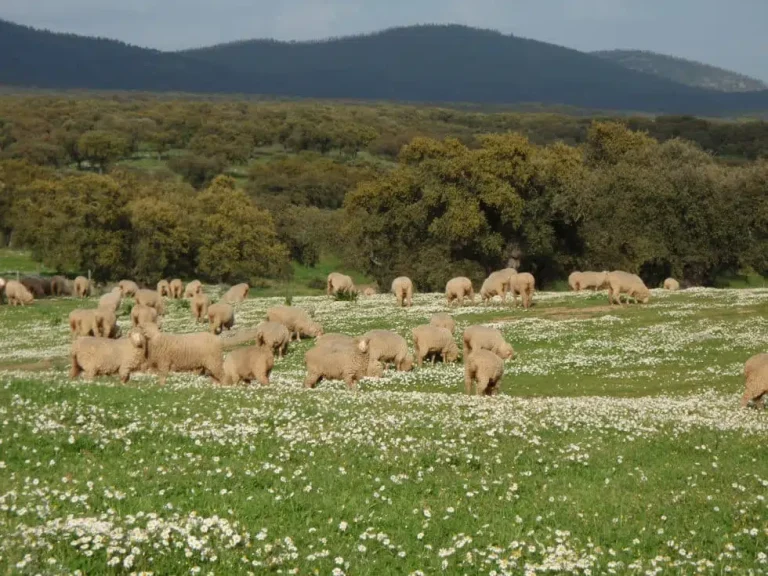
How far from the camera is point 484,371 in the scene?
88.3ft

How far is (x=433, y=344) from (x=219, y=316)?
13084 millimetres

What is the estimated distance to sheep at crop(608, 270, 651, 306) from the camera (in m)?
Answer: 49.1

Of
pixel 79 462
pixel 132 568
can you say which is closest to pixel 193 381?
pixel 79 462

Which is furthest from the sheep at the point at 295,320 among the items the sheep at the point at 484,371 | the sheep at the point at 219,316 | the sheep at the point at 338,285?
the sheep at the point at 338,285

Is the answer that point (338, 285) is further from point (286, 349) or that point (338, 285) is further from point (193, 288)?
point (286, 349)

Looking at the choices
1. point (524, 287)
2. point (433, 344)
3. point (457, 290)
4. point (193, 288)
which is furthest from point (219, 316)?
point (193, 288)

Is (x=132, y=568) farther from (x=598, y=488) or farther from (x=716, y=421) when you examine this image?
(x=716, y=421)

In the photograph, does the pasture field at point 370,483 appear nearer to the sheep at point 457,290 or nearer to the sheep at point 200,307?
the sheep at point 200,307

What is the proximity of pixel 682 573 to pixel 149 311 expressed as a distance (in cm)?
3701

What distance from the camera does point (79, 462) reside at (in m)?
15.0

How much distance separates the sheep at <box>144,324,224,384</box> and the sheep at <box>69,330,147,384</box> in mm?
544

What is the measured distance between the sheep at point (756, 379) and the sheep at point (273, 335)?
17.3 meters

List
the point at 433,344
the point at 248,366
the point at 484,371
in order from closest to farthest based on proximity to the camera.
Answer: the point at 484,371 → the point at 248,366 → the point at 433,344

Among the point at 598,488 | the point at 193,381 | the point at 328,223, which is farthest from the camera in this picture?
the point at 328,223
